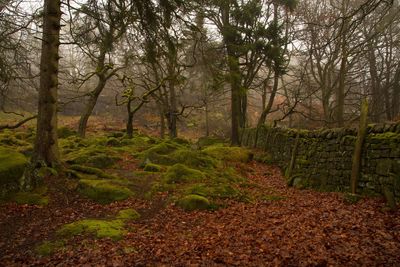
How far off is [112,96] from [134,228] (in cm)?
3253

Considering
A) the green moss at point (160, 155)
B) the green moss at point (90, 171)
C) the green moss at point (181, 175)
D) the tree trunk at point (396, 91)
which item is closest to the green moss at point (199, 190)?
the green moss at point (181, 175)

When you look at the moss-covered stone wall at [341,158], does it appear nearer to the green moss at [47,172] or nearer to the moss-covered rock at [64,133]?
the green moss at [47,172]

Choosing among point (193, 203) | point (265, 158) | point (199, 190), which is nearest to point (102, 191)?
point (193, 203)

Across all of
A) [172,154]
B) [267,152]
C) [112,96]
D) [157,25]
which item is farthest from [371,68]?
[112,96]

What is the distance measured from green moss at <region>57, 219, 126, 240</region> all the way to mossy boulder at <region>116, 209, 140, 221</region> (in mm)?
339

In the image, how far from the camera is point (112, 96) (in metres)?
37.0

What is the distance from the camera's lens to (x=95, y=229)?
5898mm

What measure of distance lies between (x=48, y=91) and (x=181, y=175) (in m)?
4.15

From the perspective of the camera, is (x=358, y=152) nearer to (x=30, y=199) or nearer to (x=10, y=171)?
(x=30, y=199)

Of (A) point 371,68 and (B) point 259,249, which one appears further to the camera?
(A) point 371,68

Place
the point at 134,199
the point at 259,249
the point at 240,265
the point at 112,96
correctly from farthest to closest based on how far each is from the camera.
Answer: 1. the point at 112,96
2. the point at 134,199
3. the point at 259,249
4. the point at 240,265

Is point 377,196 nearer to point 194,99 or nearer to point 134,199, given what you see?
point 134,199

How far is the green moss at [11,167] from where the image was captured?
7355mm

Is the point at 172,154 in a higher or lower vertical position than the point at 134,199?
higher
